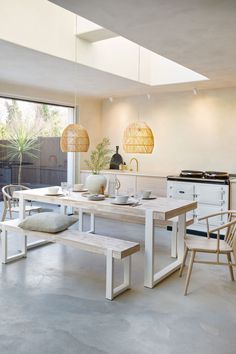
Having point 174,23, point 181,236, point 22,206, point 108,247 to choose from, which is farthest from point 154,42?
point 22,206

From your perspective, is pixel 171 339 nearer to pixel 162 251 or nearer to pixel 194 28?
pixel 162 251

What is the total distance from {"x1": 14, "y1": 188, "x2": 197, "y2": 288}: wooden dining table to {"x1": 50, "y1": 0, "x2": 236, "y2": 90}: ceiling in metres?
1.65

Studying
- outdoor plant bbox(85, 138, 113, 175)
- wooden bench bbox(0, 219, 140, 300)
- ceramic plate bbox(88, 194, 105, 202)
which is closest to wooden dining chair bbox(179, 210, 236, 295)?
wooden bench bbox(0, 219, 140, 300)

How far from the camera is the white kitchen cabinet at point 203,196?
5.18 meters

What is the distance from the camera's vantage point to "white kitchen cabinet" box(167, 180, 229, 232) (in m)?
5.18

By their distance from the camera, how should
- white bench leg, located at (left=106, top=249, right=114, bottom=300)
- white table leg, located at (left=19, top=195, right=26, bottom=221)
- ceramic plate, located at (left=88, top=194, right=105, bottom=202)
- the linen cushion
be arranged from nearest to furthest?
white bench leg, located at (left=106, top=249, right=114, bottom=300) → the linen cushion → ceramic plate, located at (left=88, top=194, right=105, bottom=202) → white table leg, located at (left=19, top=195, right=26, bottom=221)

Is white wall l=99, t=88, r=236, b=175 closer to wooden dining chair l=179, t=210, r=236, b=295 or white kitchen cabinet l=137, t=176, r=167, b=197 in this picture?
white kitchen cabinet l=137, t=176, r=167, b=197

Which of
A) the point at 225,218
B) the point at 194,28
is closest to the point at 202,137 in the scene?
the point at 225,218

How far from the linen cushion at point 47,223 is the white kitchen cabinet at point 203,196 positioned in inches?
90.3

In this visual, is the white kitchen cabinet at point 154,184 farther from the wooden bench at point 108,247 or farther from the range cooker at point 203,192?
the wooden bench at point 108,247

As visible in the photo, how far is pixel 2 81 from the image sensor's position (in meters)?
5.35

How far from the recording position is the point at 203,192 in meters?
5.39

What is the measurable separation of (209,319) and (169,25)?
2.46 metres

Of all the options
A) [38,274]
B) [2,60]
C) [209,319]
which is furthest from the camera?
[2,60]
